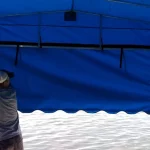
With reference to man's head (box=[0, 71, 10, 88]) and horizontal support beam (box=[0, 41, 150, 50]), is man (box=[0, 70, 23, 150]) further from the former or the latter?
horizontal support beam (box=[0, 41, 150, 50])

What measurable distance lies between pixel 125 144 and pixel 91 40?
214 cm

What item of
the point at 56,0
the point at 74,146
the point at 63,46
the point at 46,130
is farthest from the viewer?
the point at 46,130

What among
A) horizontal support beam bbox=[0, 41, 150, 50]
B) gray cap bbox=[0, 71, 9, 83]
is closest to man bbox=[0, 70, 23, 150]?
gray cap bbox=[0, 71, 9, 83]

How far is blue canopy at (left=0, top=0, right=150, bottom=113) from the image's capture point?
260 cm

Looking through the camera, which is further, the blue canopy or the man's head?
the blue canopy

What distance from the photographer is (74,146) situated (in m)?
4.28

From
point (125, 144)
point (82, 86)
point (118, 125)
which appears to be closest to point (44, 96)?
point (82, 86)

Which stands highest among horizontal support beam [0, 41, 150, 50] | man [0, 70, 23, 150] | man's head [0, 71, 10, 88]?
horizontal support beam [0, 41, 150, 50]

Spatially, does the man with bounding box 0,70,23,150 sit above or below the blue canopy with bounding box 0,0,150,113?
below

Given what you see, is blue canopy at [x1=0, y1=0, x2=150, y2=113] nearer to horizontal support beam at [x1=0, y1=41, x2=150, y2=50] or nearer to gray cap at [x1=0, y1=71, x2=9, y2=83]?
horizontal support beam at [x1=0, y1=41, x2=150, y2=50]

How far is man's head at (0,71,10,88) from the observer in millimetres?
2483

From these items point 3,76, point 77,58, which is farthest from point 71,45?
point 3,76

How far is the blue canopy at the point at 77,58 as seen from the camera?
260 cm

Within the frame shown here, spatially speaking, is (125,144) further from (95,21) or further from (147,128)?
(95,21)
